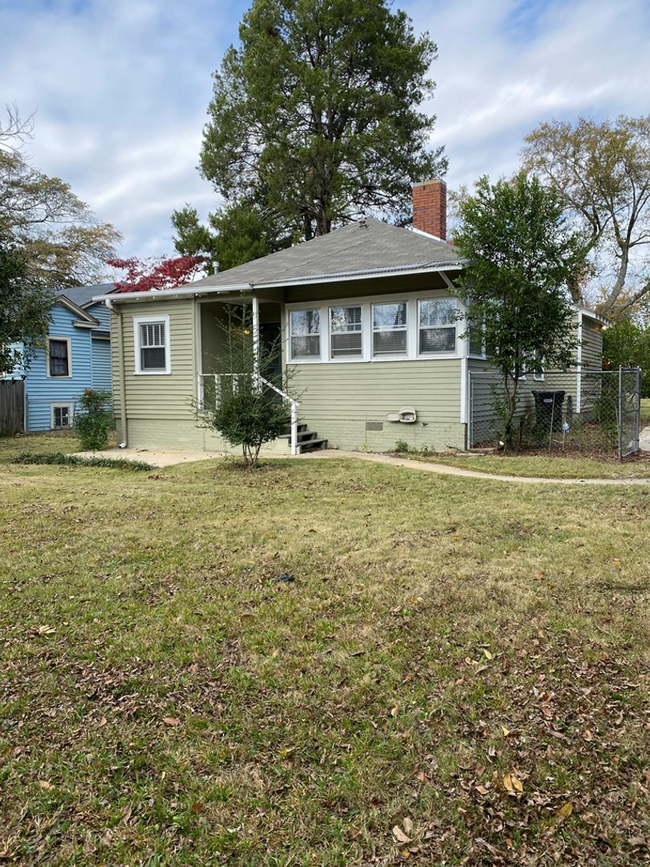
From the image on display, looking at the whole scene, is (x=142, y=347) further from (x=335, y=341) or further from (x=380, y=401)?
(x=380, y=401)

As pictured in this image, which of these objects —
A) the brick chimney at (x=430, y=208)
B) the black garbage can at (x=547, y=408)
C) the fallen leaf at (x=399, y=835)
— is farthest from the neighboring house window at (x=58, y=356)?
the fallen leaf at (x=399, y=835)

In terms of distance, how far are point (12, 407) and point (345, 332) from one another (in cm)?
1114

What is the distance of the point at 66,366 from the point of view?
20797 millimetres

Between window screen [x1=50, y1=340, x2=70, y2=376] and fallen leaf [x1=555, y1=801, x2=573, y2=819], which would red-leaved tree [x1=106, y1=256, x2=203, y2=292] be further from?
fallen leaf [x1=555, y1=801, x2=573, y2=819]

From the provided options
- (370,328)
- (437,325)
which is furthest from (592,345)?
(370,328)

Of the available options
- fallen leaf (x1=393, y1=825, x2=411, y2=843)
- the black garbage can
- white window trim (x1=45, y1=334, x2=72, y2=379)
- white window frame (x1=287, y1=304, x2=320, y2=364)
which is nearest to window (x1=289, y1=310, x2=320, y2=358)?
white window frame (x1=287, y1=304, x2=320, y2=364)

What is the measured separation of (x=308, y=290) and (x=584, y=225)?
24981 mm

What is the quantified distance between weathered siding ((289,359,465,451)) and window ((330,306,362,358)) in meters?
0.28

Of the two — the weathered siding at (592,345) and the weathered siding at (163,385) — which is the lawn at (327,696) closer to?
the weathered siding at (163,385)

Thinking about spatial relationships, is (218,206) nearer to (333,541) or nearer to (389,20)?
(389,20)

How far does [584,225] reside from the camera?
3250 centimetres

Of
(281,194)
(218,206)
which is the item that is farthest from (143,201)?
(281,194)

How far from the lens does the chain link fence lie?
11323 mm

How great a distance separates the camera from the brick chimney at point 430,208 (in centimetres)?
1502
